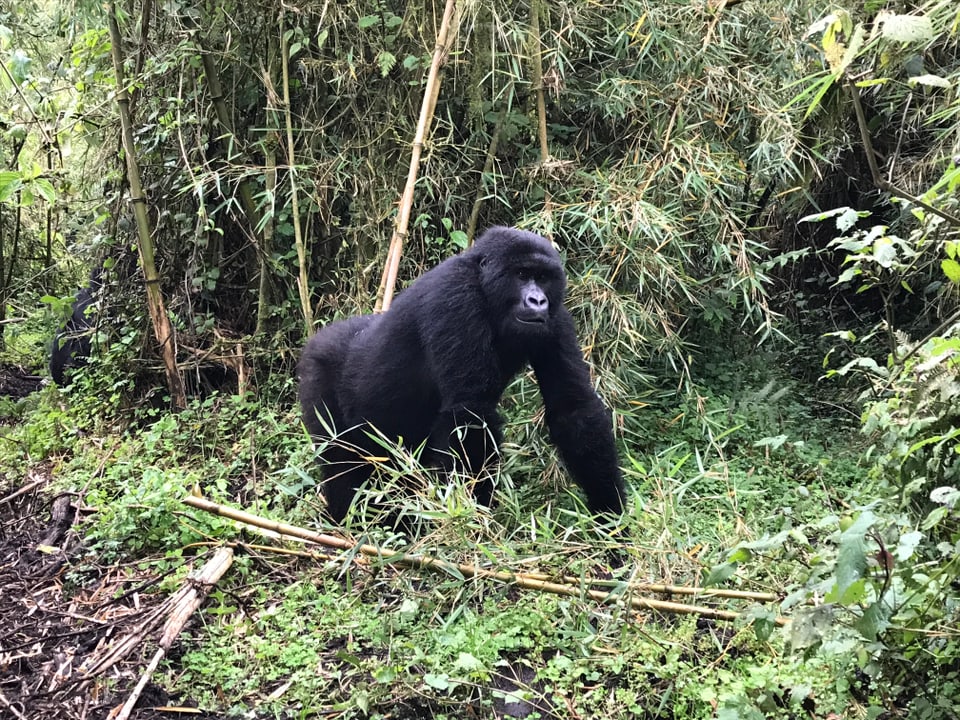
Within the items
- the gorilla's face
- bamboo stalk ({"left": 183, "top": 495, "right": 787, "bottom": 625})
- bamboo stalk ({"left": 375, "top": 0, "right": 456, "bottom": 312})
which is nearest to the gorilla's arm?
the gorilla's face

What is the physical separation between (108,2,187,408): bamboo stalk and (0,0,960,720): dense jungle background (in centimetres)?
2

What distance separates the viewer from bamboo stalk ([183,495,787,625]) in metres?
2.78

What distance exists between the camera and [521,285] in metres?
3.68

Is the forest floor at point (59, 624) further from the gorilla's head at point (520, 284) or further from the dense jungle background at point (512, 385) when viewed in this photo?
the gorilla's head at point (520, 284)

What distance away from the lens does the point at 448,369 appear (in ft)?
11.8

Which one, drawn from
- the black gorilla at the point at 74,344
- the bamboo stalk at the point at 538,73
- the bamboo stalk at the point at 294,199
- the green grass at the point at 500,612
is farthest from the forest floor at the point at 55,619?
the bamboo stalk at the point at 538,73

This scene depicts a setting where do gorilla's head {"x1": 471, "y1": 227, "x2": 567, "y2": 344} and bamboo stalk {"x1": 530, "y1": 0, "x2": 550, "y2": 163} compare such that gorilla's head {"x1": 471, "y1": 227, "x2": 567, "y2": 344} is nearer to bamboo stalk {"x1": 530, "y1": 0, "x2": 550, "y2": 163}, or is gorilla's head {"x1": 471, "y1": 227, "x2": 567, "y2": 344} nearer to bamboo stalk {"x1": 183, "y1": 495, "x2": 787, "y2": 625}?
bamboo stalk {"x1": 183, "y1": 495, "x2": 787, "y2": 625}

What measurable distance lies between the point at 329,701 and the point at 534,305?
5.85 ft

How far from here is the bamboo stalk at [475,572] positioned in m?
2.78

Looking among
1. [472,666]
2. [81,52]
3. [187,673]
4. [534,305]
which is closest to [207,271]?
[81,52]

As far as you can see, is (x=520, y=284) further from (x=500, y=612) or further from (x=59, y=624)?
(x=59, y=624)

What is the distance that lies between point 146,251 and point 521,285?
2747mm

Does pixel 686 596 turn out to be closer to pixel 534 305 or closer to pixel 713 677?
pixel 713 677

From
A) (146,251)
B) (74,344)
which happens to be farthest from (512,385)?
(74,344)
